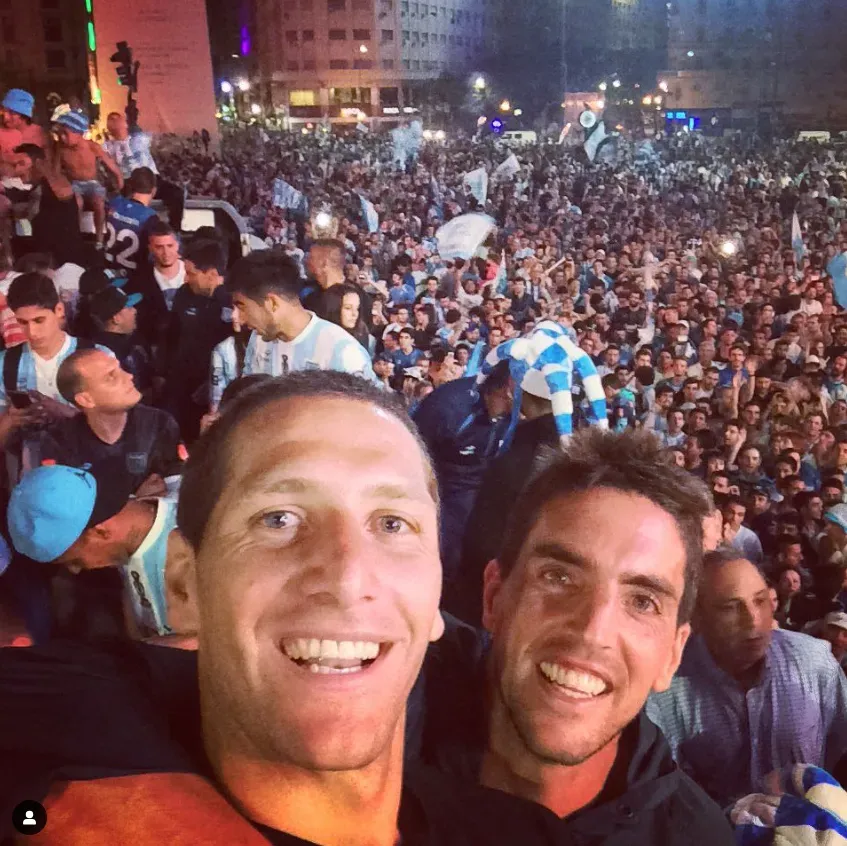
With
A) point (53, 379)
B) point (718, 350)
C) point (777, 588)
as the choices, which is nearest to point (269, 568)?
point (53, 379)

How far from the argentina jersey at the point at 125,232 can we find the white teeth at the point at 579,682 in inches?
50.0

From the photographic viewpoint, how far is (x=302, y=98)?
5.84 feet

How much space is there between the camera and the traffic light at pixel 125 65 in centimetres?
179

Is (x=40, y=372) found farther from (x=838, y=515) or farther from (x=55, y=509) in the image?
(x=838, y=515)

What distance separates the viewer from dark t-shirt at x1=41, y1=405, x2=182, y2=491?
5.10 feet

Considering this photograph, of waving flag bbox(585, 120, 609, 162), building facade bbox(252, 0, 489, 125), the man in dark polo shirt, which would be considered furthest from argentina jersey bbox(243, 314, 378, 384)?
waving flag bbox(585, 120, 609, 162)

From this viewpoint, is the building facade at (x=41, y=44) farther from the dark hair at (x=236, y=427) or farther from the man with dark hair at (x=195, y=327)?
the dark hair at (x=236, y=427)

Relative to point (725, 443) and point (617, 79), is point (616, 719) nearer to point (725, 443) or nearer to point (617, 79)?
point (725, 443)

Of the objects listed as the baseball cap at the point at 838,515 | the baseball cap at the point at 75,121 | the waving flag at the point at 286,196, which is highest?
the baseball cap at the point at 75,121

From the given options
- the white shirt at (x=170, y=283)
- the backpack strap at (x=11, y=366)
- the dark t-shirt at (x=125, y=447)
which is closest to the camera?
the dark t-shirt at (x=125, y=447)

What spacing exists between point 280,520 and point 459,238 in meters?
1.08

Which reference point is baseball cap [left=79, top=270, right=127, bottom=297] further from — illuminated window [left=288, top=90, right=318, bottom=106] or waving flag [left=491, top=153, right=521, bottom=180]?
waving flag [left=491, top=153, right=521, bottom=180]

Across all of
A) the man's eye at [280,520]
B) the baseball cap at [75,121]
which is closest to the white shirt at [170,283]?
the baseball cap at [75,121]

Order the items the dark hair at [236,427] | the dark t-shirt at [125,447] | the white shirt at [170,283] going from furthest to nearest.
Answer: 1. the white shirt at [170,283]
2. the dark t-shirt at [125,447]
3. the dark hair at [236,427]
